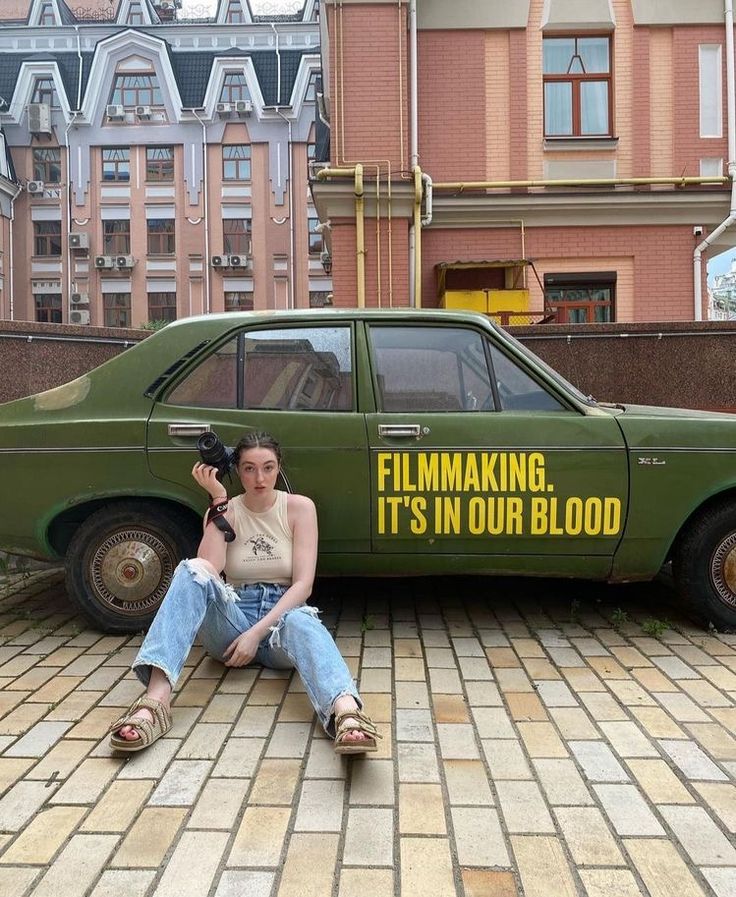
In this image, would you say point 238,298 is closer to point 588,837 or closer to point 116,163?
point 116,163

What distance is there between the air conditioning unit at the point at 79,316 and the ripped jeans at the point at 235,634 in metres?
34.9

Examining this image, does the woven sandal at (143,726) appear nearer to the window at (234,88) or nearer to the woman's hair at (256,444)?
the woman's hair at (256,444)

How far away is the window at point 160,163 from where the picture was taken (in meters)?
36.6

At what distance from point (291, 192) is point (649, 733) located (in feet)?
119

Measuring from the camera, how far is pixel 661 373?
7.53 metres

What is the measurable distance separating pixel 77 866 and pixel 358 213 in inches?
407

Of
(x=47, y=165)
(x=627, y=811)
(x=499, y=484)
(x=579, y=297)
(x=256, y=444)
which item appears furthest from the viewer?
(x=47, y=165)

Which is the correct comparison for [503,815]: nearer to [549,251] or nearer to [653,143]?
[549,251]

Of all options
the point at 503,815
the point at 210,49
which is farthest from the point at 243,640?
the point at 210,49

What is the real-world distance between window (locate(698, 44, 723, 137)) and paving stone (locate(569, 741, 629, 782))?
12.0 m

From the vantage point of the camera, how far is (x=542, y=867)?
1.99 m

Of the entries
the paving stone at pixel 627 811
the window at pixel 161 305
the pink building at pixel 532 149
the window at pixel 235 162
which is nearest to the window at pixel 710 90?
the pink building at pixel 532 149

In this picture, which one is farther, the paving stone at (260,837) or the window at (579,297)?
the window at (579,297)

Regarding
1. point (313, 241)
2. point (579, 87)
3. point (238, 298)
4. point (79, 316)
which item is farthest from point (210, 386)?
point (79, 316)
